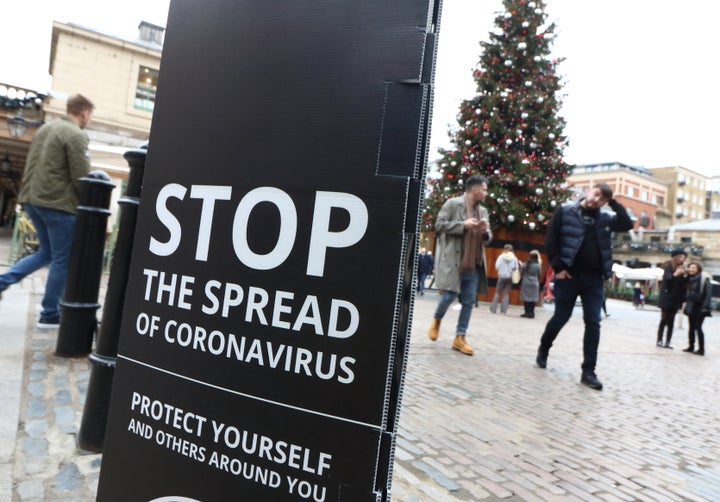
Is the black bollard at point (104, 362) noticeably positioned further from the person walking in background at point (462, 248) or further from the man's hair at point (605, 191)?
the man's hair at point (605, 191)

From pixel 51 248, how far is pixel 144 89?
2114 cm

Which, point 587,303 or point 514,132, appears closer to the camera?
point 587,303

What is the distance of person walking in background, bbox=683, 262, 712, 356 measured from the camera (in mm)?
9539

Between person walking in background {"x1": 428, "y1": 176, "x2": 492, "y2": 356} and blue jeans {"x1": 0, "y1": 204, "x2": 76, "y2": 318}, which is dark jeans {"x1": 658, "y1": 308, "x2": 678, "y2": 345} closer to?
person walking in background {"x1": 428, "y1": 176, "x2": 492, "y2": 356}

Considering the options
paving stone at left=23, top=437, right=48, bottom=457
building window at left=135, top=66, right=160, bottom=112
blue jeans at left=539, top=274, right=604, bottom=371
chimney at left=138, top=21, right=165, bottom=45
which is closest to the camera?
paving stone at left=23, top=437, right=48, bottom=457

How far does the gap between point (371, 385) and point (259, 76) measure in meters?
0.81

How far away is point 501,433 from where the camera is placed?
3301 millimetres

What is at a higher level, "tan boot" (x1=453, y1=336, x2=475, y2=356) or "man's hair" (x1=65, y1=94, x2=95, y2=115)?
"man's hair" (x1=65, y1=94, x2=95, y2=115)

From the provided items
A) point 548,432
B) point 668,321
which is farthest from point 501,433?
point 668,321

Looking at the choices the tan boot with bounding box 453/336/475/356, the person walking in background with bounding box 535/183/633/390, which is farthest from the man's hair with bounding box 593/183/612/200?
the tan boot with bounding box 453/336/475/356

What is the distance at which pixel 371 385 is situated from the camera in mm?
1133

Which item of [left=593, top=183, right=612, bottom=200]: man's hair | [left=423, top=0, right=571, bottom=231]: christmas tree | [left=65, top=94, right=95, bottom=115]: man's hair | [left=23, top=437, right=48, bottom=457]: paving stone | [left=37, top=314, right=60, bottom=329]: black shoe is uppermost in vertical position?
[left=423, top=0, right=571, bottom=231]: christmas tree

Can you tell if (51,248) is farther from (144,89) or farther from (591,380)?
(144,89)

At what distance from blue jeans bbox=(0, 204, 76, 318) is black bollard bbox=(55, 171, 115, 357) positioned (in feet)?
2.56
